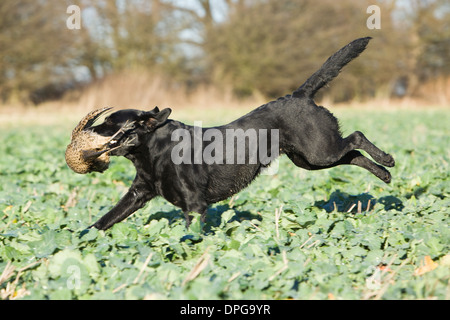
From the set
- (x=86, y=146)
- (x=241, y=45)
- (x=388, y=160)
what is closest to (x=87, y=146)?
(x=86, y=146)

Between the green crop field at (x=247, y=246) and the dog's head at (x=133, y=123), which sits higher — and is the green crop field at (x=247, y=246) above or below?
below

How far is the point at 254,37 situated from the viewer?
30297 millimetres

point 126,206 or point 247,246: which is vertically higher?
point 126,206

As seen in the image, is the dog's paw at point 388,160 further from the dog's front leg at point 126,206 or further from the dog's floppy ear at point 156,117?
the dog's front leg at point 126,206

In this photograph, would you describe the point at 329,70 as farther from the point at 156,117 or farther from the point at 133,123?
the point at 133,123

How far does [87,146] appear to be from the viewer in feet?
13.9

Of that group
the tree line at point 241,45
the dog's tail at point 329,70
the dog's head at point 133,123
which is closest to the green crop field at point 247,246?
the dog's head at point 133,123

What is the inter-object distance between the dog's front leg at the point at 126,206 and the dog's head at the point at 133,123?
395 millimetres

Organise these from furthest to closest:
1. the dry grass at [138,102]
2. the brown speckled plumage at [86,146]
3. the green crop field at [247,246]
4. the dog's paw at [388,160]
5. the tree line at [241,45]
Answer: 1. the tree line at [241,45]
2. the dry grass at [138,102]
3. the dog's paw at [388,160]
4. the brown speckled plumage at [86,146]
5. the green crop field at [247,246]

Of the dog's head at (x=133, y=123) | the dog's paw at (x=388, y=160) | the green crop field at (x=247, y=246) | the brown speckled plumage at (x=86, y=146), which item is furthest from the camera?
the dog's paw at (x=388, y=160)

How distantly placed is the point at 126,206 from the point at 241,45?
26.7 metres

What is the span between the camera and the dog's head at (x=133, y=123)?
4402 mm

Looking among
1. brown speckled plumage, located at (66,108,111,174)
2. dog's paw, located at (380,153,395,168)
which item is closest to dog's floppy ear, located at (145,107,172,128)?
brown speckled plumage, located at (66,108,111,174)

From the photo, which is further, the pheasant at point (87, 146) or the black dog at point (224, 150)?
the black dog at point (224, 150)
